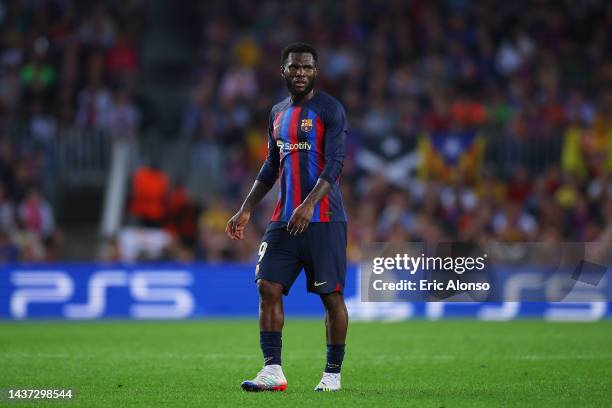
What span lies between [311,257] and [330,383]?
0.88 meters

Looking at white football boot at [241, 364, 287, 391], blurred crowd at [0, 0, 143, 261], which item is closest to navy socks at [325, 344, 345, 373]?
white football boot at [241, 364, 287, 391]

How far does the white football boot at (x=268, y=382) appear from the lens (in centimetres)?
801

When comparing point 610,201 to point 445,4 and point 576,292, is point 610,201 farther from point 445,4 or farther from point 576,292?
point 445,4

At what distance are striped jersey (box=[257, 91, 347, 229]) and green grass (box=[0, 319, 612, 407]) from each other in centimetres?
125

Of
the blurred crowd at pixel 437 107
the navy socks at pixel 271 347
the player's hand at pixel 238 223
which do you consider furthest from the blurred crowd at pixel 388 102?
the navy socks at pixel 271 347

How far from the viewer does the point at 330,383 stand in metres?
8.11

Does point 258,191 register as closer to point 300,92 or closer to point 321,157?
point 321,157

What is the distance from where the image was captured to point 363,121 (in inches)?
799

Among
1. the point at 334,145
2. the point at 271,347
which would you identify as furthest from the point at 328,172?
the point at 271,347

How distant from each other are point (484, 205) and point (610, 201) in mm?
1900

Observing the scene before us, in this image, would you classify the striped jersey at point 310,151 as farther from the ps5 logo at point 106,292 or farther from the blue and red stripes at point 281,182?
the ps5 logo at point 106,292

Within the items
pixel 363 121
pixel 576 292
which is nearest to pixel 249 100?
pixel 363 121

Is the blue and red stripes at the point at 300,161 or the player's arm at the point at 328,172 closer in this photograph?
the player's arm at the point at 328,172

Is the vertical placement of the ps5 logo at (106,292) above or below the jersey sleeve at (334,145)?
above
